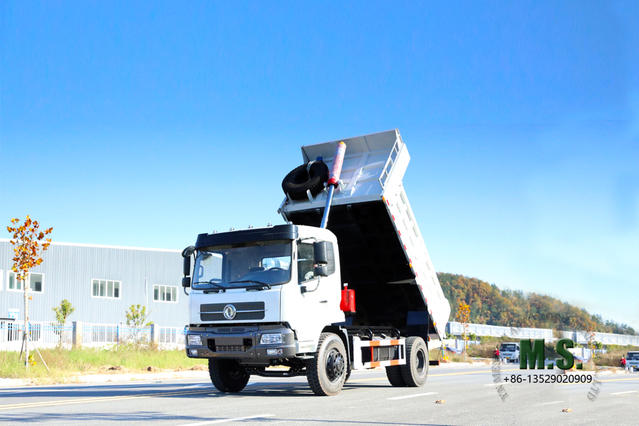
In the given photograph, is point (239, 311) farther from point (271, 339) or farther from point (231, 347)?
point (271, 339)

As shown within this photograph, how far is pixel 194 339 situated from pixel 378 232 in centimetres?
423

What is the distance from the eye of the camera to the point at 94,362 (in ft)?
69.0

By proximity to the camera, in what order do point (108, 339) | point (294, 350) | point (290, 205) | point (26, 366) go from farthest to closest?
1. point (108, 339)
2. point (26, 366)
3. point (290, 205)
4. point (294, 350)

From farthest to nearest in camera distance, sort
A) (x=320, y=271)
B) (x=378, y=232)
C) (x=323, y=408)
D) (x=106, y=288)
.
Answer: (x=106, y=288)
(x=378, y=232)
(x=320, y=271)
(x=323, y=408)

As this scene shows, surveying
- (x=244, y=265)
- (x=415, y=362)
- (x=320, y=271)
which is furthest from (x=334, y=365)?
(x=415, y=362)

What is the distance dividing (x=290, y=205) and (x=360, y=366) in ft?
11.3

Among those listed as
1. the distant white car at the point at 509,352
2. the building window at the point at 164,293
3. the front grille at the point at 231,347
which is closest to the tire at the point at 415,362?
the front grille at the point at 231,347

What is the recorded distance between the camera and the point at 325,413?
8.89 meters

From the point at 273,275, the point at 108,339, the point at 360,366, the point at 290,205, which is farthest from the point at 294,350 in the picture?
the point at 108,339

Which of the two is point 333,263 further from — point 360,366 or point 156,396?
point 156,396

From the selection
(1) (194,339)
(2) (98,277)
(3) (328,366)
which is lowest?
(3) (328,366)

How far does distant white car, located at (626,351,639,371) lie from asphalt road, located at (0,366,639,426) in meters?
29.3

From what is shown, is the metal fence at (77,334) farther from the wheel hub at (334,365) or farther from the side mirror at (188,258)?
the wheel hub at (334,365)

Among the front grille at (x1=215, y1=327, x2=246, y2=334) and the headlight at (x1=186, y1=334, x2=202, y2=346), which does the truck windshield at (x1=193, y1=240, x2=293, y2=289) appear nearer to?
the front grille at (x1=215, y1=327, x2=246, y2=334)
